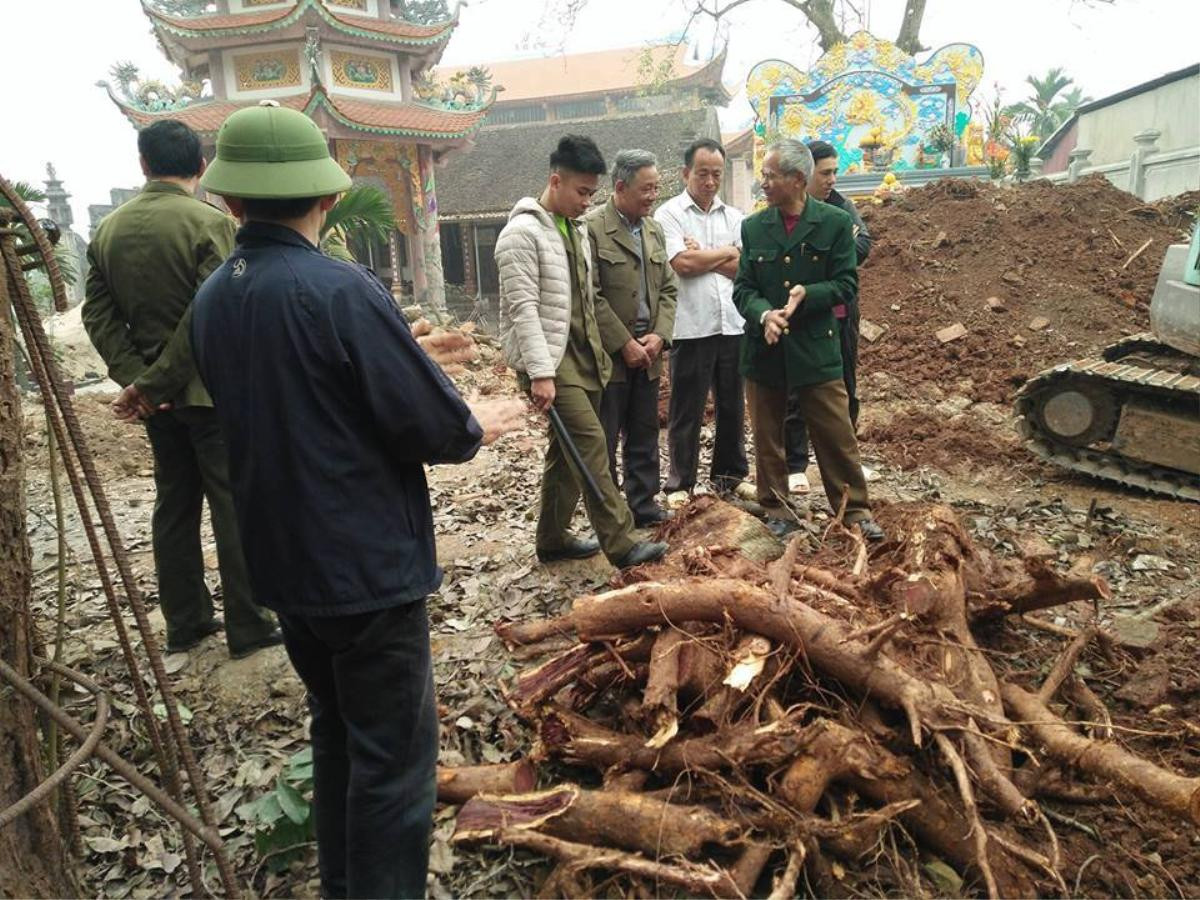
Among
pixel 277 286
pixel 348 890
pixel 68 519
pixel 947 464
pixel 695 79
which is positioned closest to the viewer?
pixel 277 286

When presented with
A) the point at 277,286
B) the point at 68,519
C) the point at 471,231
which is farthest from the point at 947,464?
the point at 471,231

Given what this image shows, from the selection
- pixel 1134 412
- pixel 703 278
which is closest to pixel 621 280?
pixel 703 278

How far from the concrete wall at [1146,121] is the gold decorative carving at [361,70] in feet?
53.9

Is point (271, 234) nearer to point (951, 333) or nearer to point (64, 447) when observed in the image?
point (64, 447)

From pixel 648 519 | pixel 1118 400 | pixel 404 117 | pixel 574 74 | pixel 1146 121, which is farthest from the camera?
pixel 574 74

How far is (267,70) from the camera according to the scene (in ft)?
61.6

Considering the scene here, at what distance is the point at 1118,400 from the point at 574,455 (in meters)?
4.45

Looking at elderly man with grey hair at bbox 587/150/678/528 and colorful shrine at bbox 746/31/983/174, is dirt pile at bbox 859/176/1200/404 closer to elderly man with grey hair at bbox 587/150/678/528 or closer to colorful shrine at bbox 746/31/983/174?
elderly man with grey hair at bbox 587/150/678/528

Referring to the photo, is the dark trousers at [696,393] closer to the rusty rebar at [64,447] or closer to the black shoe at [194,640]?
the black shoe at [194,640]

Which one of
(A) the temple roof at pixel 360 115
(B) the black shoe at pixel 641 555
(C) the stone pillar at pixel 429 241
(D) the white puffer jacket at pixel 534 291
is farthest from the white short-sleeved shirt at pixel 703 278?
(C) the stone pillar at pixel 429 241

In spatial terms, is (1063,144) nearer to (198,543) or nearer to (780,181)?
(780,181)

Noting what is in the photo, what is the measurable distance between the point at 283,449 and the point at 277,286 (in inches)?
14.6

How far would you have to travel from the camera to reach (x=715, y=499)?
179 inches

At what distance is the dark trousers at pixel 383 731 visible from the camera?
1.96 metres
